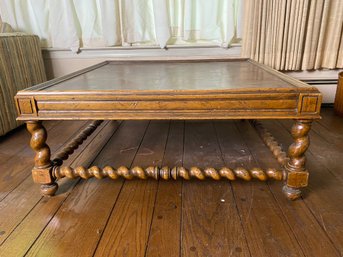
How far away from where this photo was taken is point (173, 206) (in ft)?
3.09

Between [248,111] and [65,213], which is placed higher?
[248,111]

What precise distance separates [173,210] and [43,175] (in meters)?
0.47

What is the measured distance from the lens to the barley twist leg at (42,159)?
94cm

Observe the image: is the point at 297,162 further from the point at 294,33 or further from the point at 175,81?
the point at 294,33

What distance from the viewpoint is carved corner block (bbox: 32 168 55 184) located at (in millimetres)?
974

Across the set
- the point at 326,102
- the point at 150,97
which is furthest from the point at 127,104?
the point at 326,102

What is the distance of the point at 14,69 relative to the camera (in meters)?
1.59

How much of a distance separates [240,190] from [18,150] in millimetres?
1086

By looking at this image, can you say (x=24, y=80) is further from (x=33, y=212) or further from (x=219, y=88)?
(x=219, y=88)

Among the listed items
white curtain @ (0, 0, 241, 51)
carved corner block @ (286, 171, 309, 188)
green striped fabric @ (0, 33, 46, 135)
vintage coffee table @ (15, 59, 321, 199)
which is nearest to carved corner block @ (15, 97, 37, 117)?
vintage coffee table @ (15, 59, 321, 199)

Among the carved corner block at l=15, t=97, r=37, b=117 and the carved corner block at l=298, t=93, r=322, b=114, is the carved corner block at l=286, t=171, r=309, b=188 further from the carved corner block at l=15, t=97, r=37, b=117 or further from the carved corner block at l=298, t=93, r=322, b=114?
the carved corner block at l=15, t=97, r=37, b=117

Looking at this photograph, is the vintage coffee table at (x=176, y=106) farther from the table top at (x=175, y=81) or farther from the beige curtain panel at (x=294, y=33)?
the beige curtain panel at (x=294, y=33)

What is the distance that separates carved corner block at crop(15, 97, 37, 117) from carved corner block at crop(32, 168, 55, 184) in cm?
20

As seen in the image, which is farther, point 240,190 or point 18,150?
point 18,150
